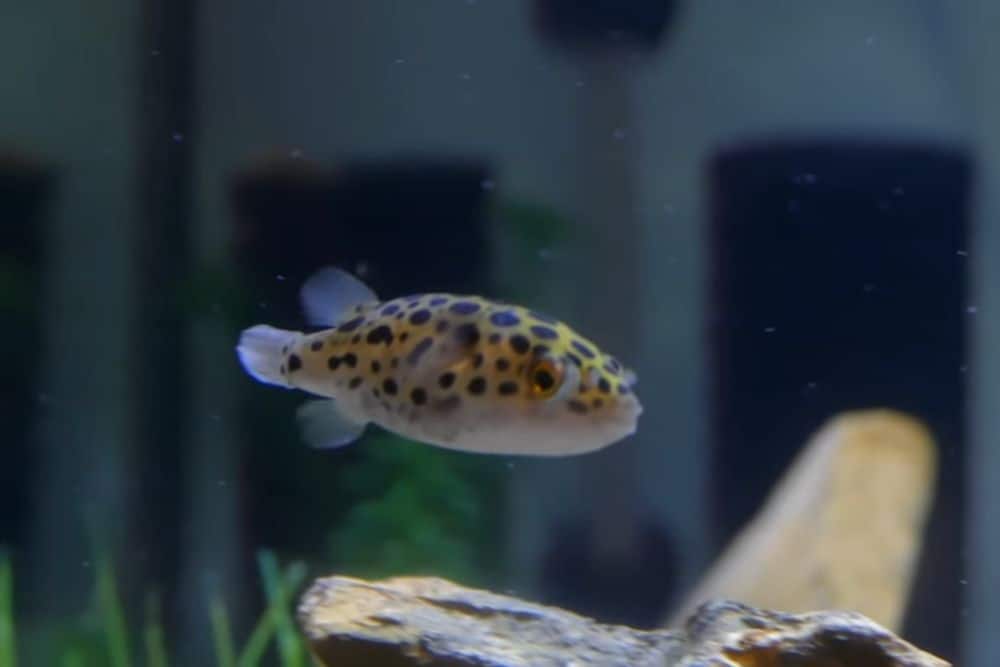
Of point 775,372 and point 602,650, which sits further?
point 775,372

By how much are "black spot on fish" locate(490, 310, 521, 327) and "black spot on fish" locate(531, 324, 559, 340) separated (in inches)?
1.2

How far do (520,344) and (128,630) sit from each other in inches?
167

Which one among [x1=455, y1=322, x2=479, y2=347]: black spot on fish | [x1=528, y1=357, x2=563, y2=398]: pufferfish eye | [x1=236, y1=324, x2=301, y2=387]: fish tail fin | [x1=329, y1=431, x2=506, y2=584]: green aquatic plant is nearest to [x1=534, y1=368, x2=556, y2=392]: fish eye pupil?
[x1=528, y1=357, x2=563, y2=398]: pufferfish eye

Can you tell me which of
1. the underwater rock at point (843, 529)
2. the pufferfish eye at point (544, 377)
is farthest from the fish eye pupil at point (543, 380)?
the underwater rock at point (843, 529)

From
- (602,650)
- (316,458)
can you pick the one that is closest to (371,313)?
(602,650)

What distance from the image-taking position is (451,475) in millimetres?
5141

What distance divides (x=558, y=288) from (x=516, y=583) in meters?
1.38

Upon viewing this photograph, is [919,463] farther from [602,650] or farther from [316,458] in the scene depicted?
[602,650]

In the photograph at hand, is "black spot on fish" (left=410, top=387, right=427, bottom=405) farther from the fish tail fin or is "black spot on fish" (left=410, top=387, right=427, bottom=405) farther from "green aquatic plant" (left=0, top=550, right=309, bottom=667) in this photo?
"green aquatic plant" (left=0, top=550, right=309, bottom=667)

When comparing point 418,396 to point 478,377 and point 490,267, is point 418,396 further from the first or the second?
point 490,267

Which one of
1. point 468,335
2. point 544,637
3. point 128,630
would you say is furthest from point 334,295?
point 128,630

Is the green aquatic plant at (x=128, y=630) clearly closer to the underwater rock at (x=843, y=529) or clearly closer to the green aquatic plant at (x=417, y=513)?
the green aquatic plant at (x=417, y=513)

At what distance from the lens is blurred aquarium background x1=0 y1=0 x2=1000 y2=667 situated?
5.34m

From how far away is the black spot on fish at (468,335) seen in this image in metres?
2.04
